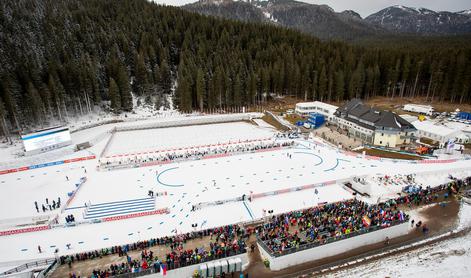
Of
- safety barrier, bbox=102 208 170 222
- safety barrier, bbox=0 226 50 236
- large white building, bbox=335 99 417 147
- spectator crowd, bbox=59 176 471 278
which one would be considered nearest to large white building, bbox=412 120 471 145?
large white building, bbox=335 99 417 147

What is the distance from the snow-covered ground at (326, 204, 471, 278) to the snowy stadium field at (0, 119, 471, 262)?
26.7ft

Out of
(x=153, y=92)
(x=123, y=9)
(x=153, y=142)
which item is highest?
(x=123, y=9)

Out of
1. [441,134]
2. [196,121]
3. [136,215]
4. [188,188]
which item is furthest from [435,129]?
[136,215]

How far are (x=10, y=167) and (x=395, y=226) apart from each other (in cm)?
4472

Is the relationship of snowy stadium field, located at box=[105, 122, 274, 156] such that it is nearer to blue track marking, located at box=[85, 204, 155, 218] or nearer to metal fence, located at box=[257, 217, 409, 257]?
blue track marking, located at box=[85, 204, 155, 218]

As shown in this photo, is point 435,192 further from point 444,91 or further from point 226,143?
point 444,91

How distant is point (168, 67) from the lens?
71.9 meters

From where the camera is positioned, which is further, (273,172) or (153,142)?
(153,142)

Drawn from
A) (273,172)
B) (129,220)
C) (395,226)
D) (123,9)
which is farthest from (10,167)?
(123,9)

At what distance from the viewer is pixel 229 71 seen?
68.6m

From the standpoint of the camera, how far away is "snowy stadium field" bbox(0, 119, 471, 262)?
22.5 m

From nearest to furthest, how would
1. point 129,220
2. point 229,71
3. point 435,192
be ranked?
point 129,220 < point 435,192 < point 229,71

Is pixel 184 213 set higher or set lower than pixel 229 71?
lower

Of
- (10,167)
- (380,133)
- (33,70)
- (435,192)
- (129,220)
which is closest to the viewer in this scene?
(129,220)
